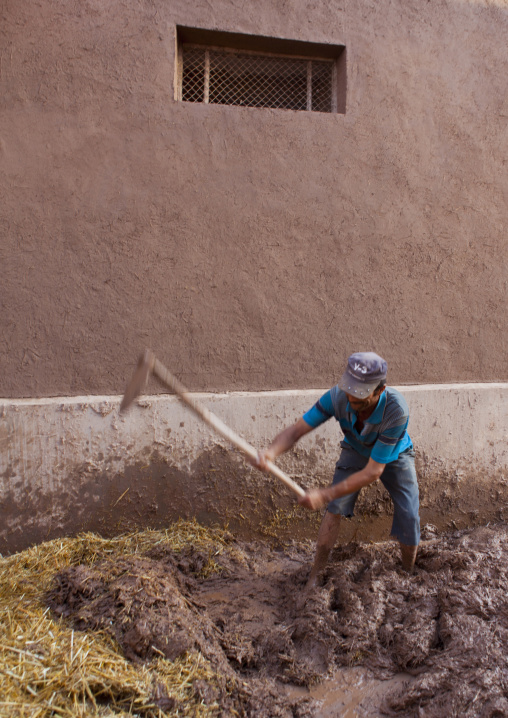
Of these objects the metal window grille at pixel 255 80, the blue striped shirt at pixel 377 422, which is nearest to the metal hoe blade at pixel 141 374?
the blue striped shirt at pixel 377 422

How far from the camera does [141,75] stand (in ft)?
12.4

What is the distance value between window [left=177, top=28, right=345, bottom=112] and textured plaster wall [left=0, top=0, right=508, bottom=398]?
0.13 m

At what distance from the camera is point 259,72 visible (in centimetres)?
420

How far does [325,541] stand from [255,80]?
3779mm

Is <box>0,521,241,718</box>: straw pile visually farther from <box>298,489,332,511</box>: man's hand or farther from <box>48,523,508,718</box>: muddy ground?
<box>298,489,332,511</box>: man's hand

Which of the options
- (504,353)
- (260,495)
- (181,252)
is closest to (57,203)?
(181,252)

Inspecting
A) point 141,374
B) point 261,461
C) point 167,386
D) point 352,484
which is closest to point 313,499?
point 352,484

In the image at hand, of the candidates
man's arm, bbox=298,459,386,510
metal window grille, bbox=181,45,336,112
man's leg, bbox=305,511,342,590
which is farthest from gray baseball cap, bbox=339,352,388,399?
metal window grille, bbox=181,45,336,112

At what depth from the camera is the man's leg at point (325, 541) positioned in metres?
3.28

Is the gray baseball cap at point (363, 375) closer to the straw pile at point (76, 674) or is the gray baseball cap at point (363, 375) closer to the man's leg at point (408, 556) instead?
the man's leg at point (408, 556)

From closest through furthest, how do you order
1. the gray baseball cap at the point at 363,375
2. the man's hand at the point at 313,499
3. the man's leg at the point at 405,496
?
the gray baseball cap at the point at 363,375
the man's hand at the point at 313,499
the man's leg at the point at 405,496

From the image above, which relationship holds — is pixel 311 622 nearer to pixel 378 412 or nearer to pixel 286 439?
pixel 286 439

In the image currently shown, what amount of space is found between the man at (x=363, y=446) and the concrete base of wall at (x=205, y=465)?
26.5 inches

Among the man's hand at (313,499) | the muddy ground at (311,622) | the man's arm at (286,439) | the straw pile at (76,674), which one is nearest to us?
the straw pile at (76,674)
